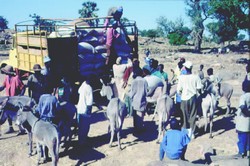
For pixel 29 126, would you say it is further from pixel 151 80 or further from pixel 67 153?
pixel 151 80

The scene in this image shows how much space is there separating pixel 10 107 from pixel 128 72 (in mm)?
3607

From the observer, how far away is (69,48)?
977 cm

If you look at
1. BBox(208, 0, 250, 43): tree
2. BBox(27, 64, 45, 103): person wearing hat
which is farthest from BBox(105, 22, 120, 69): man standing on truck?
BBox(208, 0, 250, 43): tree

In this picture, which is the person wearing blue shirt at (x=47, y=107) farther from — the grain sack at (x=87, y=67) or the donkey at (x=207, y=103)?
the grain sack at (x=87, y=67)

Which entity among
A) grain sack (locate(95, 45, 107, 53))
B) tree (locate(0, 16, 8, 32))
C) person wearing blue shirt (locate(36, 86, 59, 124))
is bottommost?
person wearing blue shirt (locate(36, 86, 59, 124))

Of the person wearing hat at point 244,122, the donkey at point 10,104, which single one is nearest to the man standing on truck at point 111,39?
the donkey at point 10,104

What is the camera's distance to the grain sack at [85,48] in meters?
10.2

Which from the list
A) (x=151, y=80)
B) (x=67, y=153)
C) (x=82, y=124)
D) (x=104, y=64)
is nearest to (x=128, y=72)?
(x=151, y=80)

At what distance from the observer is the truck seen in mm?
9535

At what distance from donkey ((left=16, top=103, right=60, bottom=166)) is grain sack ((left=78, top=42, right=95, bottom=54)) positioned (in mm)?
4083

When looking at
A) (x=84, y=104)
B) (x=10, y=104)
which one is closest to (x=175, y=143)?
(x=84, y=104)

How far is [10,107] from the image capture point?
7.45 metres

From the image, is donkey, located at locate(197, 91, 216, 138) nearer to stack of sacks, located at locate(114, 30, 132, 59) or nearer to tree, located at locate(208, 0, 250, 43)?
stack of sacks, located at locate(114, 30, 132, 59)

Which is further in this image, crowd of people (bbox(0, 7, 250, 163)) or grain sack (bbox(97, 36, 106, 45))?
grain sack (bbox(97, 36, 106, 45))
